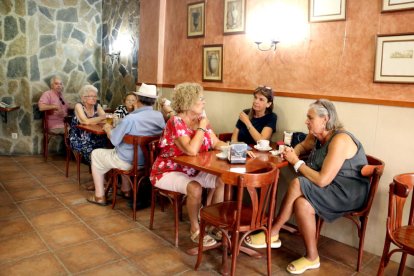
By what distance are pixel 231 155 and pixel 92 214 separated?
1.65 m

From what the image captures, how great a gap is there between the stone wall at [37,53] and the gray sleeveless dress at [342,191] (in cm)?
459

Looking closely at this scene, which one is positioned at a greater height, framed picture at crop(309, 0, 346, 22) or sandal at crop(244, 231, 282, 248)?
framed picture at crop(309, 0, 346, 22)

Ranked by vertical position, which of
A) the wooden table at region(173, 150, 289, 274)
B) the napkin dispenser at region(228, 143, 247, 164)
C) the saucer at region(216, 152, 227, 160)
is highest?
A: the napkin dispenser at region(228, 143, 247, 164)

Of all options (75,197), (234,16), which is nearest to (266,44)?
(234,16)

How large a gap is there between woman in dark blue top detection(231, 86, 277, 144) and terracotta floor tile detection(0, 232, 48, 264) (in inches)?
73.4

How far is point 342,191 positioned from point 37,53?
489 centimetres

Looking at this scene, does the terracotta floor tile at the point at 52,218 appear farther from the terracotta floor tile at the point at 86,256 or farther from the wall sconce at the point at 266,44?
the wall sconce at the point at 266,44

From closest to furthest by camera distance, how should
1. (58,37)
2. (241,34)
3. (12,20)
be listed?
(241,34), (12,20), (58,37)

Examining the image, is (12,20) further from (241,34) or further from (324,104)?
(324,104)

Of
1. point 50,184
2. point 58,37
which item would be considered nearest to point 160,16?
point 58,37

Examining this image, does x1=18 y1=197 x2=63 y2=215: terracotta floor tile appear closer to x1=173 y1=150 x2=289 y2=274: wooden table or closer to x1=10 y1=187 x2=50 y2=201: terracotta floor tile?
x1=10 y1=187 x2=50 y2=201: terracotta floor tile

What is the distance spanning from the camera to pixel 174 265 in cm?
245

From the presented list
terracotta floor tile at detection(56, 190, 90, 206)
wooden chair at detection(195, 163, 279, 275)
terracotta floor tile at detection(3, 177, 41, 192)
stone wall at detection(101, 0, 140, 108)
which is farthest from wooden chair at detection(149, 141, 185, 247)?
stone wall at detection(101, 0, 140, 108)

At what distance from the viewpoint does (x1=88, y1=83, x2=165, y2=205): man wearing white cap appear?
3.12 m
